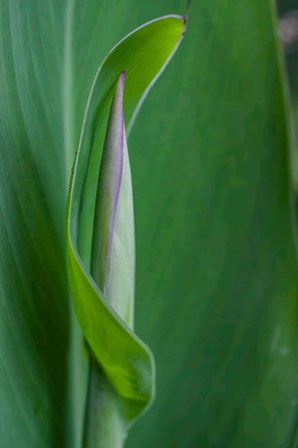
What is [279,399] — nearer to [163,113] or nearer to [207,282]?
[207,282]

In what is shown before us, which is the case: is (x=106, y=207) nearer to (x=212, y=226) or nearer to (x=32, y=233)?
(x=32, y=233)

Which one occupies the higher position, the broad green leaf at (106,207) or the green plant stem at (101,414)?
the broad green leaf at (106,207)

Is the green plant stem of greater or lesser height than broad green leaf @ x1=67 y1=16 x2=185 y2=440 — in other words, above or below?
below

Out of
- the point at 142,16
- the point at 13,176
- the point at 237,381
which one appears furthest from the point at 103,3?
the point at 237,381

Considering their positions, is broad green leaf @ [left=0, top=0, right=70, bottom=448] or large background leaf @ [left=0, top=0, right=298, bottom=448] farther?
large background leaf @ [left=0, top=0, right=298, bottom=448]

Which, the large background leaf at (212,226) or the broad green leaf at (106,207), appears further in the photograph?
the large background leaf at (212,226)

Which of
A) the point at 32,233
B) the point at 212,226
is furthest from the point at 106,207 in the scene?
the point at 212,226
